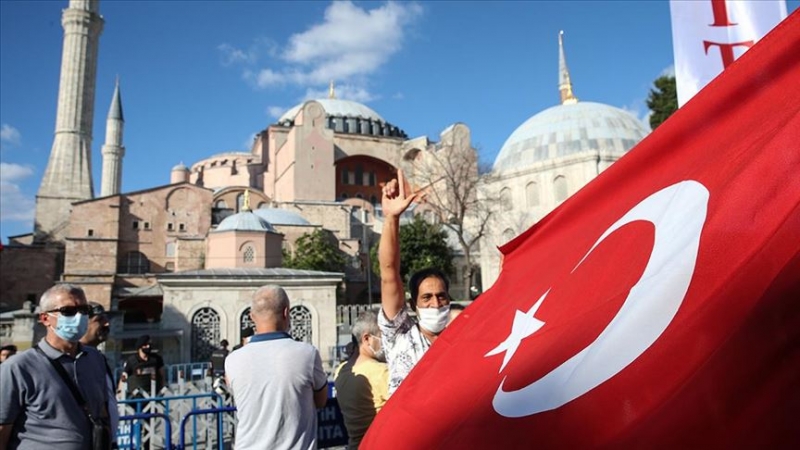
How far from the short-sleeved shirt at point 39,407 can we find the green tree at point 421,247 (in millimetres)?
24279

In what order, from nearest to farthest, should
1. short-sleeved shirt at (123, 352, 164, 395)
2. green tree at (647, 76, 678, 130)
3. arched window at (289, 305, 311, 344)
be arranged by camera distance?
short-sleeved shirt at (123, 352, 164, 395) < arched window at (289, 305, 311, 344) < green tree at (647, 76, 678, 130)

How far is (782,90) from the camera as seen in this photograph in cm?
166

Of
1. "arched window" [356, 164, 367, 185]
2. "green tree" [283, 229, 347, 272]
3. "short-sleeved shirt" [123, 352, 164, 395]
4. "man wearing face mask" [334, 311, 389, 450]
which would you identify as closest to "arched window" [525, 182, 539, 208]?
"green tree" [283, 229, 347, 272]

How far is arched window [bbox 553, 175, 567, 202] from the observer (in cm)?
3020

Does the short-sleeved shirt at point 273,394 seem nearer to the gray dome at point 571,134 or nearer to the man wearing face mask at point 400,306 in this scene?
the man wearing face mask at point 400,306

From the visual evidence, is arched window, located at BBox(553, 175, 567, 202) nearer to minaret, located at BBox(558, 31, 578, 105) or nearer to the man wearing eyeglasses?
minaret, located at BBox(558, 31, 578, 105)

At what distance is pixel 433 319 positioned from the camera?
2.84 metres

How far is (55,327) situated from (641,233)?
9.79 feet

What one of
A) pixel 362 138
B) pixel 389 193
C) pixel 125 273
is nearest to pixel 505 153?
pixel 362 138

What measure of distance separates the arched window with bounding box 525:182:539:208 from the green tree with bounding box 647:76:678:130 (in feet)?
25.2

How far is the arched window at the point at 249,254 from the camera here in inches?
1003

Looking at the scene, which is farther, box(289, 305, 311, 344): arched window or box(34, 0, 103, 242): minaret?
box(34, 0, 103, 242): minaret

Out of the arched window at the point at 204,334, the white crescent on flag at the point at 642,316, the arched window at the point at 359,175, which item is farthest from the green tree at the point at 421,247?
the white crescent on flag at the point at 642,316

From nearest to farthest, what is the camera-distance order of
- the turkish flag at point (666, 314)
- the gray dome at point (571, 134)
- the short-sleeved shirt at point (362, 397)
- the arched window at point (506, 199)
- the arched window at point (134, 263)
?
the turkish flag at point (666, 314)
the short-sleeved shirt at point (362, 397)
the gray dome at point (571, 134)
the arched window at point (134, 263)
the arched window at point (506, 199)
